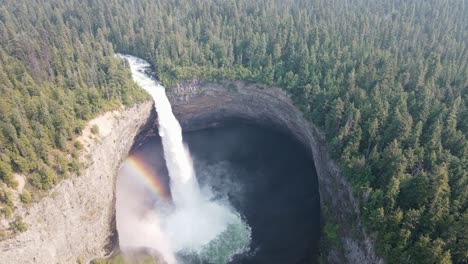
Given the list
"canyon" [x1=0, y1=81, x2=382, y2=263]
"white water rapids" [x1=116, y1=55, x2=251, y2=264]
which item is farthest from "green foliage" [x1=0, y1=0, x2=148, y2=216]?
"white water rapids" [x1=116, y1=55, x2=251, y2=264]

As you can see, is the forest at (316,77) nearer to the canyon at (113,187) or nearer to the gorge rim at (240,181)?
the canyon at (113,187)

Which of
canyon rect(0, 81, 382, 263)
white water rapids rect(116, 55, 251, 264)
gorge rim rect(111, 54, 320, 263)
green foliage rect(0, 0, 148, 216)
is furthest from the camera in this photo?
gorge rim rect(111, 54, 320, 263)

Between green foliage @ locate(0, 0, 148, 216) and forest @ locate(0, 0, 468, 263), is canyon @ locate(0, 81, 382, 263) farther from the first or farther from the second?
green foliage @ locate(0, 0, 148, 216)

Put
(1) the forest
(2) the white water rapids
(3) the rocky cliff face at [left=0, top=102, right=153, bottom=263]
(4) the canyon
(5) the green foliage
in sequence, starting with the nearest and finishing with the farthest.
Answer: (3) the rocky cliff face at [left=0, top=102, right=153, bottom=263] < (1) the forest < (4) the canyon < (5) the green foliage < (2) the white water rapids

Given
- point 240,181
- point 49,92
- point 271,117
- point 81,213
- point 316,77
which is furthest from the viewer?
point 271,117

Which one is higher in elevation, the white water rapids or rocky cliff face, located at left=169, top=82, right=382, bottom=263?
rocky cliff face, located at left=169, top=82, right=382, bottom=263

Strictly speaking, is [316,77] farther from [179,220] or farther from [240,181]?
[179,220]

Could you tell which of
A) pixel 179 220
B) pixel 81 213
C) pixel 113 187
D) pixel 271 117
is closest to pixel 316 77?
pixel 271 117
